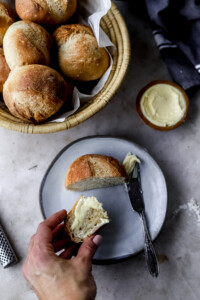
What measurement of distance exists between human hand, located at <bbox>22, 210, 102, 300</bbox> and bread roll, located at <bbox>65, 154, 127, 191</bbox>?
7.8 inches

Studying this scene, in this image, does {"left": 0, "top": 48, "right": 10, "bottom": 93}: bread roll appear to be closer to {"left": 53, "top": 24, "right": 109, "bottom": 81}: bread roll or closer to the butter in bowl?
{"left": 53, "top": 24, "right": 109, "bottom": 81}: bread roll

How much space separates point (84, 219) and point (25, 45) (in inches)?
23.5

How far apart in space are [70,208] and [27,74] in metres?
0.52

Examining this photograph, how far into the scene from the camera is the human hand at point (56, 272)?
0.85 metres

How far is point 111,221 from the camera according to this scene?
1142mm

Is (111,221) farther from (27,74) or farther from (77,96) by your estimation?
(27,74)

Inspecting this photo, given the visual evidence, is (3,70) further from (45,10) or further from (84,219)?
(84,219)

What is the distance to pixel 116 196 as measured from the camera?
116 cm

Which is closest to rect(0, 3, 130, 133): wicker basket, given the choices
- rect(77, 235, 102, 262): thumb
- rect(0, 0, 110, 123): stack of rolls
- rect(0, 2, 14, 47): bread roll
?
rect(0, 0, 110, 123): stack of rolls

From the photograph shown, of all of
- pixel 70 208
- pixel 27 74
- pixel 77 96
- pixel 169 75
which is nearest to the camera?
pixel 27 74

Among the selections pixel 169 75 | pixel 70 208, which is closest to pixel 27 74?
pixel 70 208

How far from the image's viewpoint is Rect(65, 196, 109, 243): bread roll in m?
1.04

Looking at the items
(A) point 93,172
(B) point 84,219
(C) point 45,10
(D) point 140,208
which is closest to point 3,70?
(C) point 45,10

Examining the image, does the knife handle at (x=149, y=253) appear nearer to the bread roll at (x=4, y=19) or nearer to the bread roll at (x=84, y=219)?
the bread roll at (x=84, y=219)
